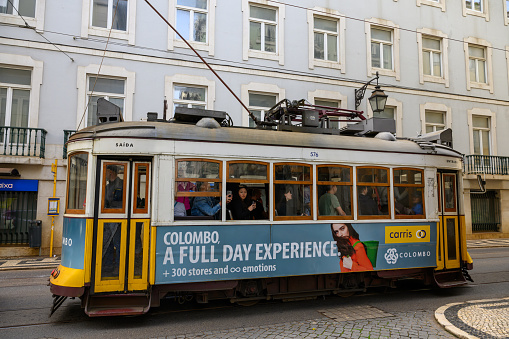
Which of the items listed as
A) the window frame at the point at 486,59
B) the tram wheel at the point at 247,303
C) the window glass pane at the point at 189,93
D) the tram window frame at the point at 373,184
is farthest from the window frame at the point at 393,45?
the tram wheel at the point at 247,303

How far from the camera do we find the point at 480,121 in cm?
1961

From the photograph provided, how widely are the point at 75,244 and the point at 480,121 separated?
20.7m

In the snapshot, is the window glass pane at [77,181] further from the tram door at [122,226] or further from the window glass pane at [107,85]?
the window glass pane at [107,85]

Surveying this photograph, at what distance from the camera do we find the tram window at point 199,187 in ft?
19.2

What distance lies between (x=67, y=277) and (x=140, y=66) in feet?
32.8

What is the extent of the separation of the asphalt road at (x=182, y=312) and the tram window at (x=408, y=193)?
5.51ft

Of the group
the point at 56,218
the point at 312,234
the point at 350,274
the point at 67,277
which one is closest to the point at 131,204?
the point at 67,277

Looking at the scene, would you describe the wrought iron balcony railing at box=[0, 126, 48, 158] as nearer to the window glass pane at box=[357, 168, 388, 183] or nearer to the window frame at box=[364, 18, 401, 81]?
the window glass pane at box=[357, 168, 388, 183]

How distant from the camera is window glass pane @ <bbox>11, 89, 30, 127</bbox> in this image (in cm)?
1267

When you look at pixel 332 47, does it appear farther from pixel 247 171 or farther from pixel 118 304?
pixel 118 304

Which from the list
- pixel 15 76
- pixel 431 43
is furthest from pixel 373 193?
pixel 431 43

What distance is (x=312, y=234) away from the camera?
6.44 meters

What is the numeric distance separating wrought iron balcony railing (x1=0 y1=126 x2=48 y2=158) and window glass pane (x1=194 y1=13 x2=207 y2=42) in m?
6.69

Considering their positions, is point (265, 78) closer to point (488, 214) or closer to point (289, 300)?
point (289, 300)
